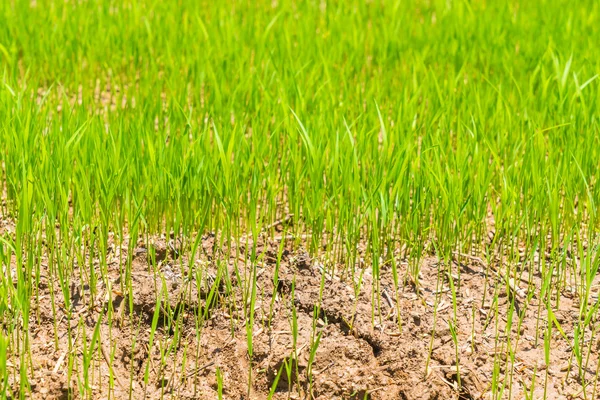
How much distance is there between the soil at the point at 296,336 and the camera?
2150mm

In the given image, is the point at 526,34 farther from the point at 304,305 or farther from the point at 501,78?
the point at 304,305

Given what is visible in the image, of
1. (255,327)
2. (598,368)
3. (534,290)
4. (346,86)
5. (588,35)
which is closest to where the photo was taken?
(598,368)

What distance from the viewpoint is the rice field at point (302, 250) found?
2.18 meters

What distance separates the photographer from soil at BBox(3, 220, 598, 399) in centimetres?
215

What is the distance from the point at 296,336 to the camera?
2.13 meters

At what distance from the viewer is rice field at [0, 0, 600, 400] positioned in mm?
2176

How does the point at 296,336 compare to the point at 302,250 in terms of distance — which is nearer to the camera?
the point at 296,336

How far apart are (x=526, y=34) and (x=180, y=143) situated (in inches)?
89.5

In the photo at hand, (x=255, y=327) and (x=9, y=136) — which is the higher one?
(x=9, y=136)

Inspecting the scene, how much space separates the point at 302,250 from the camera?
103 inches

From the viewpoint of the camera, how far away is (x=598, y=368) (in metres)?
2.14

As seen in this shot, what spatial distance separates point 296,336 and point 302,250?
508 mm

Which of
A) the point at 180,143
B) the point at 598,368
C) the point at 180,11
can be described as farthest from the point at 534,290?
the point at 180,11

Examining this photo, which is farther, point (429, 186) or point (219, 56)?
point (219, 56)
